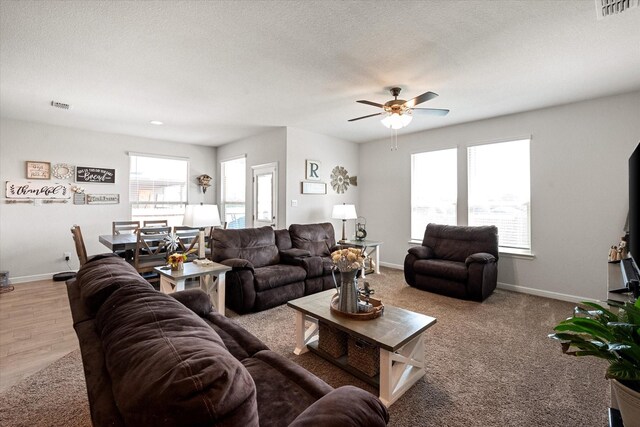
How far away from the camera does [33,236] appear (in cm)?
473

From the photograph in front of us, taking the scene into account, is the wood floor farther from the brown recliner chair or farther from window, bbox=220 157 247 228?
the brown recliner chair

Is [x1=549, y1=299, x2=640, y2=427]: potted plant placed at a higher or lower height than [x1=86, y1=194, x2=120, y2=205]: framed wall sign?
lower

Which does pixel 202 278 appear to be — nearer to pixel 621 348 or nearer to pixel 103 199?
pixel 621 348

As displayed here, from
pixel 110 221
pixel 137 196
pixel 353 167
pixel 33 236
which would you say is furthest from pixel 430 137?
pixel 33 236

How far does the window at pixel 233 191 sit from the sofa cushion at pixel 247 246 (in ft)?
7.52

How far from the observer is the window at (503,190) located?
14.0 ft

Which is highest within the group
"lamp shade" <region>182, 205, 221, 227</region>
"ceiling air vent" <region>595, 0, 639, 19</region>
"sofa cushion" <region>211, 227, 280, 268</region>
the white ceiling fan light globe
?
"ceiling air vent" <region>595, 0, 639, 19</region>

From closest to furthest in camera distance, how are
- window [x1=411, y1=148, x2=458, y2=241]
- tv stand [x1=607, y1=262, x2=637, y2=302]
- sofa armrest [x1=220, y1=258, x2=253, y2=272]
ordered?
tv stand [x1=607, y1=262, x2=637, y2=302] → sofa armrest [x1=220, y1=258, x2=253, y2=272] → window [x1=411, y1=148, x2=458, y2=241]

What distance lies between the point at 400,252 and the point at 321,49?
4.13 m

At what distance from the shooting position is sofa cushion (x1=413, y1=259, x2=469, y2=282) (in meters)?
3.84

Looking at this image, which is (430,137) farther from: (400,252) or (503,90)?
(400,252)

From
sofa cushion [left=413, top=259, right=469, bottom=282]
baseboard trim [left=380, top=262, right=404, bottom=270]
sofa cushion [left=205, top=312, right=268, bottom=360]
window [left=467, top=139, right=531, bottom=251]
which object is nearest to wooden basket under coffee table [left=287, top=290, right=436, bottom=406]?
sofa cushion [left=205, top=312, right=268, bottom=360]

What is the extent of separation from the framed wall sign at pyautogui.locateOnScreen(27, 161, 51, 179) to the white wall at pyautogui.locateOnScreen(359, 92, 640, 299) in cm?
690

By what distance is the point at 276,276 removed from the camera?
3.55 metres
